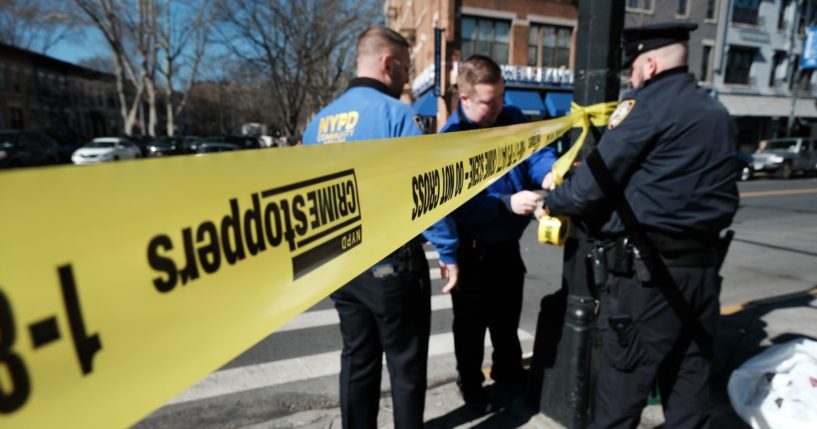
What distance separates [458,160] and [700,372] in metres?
1.45

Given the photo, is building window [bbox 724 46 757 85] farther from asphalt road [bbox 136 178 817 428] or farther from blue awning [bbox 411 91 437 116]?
asphalt road [bbox 136 178 817 428]

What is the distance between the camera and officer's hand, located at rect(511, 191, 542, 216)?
2404 millimetres

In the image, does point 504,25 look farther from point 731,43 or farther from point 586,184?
point 586,184

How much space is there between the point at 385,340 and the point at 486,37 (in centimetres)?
2233

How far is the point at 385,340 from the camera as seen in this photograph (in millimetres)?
2033

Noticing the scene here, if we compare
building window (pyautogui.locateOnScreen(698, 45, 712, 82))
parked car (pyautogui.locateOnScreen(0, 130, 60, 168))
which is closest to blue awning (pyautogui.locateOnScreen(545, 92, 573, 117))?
building window (pyautogui.locateOnScreen(698, 45, 712, 82))

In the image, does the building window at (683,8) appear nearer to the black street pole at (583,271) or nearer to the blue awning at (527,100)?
the blue awning at (527,100)

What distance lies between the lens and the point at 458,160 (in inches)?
65.4

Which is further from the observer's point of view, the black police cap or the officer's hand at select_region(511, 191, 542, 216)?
the officer's hand at select_region(511, 191, 542, 216)

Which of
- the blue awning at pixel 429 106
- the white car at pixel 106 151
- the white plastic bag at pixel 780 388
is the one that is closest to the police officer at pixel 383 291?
the white plastic bag at pixel 780 388

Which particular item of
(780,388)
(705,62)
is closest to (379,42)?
(780,388)

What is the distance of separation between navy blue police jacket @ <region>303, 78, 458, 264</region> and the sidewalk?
1.11 metres

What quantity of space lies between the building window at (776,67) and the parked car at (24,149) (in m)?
39.8

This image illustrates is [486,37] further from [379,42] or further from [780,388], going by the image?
[780,388]
